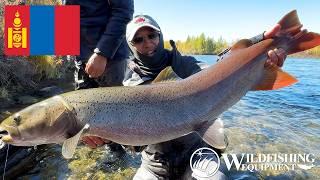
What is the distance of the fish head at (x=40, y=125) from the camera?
2.83 meters

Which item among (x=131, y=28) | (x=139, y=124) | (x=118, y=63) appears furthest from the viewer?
(x=118, y=63)

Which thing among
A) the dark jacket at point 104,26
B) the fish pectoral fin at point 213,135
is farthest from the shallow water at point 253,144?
the fish pectoral fin at point 213,135

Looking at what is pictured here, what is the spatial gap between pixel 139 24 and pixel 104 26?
869mm

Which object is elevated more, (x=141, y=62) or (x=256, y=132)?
(x=141, y=62)

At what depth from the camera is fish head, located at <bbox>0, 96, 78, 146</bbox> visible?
2.83 meters

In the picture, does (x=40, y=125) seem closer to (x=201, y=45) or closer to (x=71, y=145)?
(x=71, y=145)

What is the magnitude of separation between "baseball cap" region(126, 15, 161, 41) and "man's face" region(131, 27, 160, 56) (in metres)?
0.05

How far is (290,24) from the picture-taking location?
3486 millimetres

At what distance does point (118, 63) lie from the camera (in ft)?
16.0

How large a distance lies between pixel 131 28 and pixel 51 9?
276 inches

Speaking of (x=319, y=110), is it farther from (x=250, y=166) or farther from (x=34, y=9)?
(x=34, y=9)

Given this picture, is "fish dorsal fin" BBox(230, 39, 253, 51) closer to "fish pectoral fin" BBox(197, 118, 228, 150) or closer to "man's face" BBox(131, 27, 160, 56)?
"fish pectoral fin" BBox(197, 118, 228, 150)

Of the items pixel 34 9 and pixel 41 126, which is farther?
pixel 34 9

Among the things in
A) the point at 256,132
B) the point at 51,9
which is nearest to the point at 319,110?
the point at 256,132
